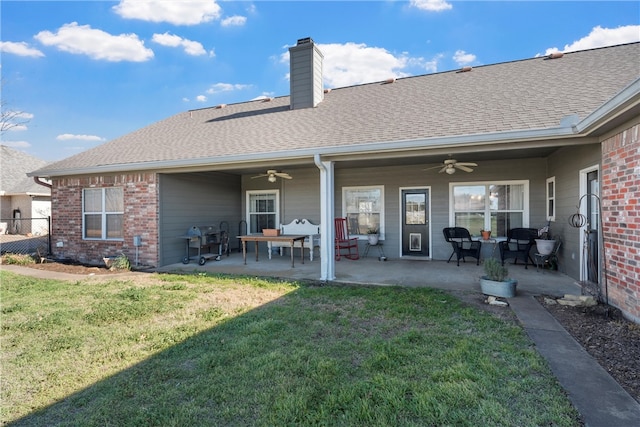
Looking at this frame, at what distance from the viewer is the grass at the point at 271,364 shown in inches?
83.7

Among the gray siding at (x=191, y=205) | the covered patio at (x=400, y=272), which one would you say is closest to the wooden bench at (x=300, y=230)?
A: the covered patio at (x=400, y=272)

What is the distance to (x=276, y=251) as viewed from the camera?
9.59 meters

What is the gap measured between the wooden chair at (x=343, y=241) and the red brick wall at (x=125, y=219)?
4.39 m

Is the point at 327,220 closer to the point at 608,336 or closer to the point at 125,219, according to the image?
the point at 608,336

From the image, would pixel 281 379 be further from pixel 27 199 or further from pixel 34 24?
pixel 27 199

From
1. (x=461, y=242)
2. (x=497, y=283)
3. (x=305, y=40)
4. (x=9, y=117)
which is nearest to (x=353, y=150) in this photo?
(x=497, y=283)

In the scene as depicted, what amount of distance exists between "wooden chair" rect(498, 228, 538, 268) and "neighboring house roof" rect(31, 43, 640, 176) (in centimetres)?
263

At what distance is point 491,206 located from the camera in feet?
26.2

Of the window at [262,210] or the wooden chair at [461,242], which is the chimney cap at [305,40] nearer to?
the window at [262,210]

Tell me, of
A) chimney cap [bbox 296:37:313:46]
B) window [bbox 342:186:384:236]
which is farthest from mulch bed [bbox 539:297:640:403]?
chimney cap [bbox 296:37:313:46]

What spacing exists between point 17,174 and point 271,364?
22.7 m

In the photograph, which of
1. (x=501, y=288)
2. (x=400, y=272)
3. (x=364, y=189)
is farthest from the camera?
(x=364, y=189)

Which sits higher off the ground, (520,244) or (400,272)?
(520,244)

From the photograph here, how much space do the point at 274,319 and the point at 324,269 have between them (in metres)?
2.28
